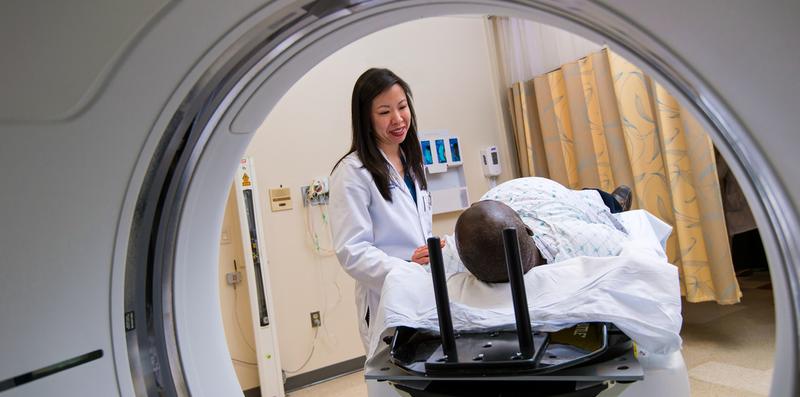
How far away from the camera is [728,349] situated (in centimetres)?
238

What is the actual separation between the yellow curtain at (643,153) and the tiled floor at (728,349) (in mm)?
203

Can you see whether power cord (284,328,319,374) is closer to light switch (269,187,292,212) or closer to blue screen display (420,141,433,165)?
light switch (269,187,292,212)

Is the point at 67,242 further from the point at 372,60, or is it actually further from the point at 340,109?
the point at 372,60

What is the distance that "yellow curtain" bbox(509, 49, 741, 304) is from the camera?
2518mm

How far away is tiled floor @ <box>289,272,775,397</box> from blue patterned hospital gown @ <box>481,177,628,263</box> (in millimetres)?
982

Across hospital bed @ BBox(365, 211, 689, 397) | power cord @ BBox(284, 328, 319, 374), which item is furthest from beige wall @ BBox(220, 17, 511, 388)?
hospital bed @ BBox(365, 211, 689, 397)

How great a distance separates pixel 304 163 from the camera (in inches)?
124

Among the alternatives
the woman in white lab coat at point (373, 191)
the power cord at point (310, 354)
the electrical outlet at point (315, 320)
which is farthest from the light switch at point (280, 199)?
the woman in white lab coat at point (373, 191)

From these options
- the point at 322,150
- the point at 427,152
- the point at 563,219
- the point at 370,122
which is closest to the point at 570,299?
the point at 563,219

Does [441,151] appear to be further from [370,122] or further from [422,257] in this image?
[422,257]

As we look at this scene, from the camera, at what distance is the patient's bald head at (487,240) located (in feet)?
3.31

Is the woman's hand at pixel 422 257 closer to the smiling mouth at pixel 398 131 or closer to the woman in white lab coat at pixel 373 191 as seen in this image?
the woman in white lab coat at pixel 373 191

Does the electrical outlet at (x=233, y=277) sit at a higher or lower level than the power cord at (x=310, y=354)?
higher

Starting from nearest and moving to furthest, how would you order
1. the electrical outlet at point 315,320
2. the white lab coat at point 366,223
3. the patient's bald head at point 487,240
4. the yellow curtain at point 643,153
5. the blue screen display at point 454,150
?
the patient's bald head at point 487,240 → the white lab coat at point 366,223 → the yellow curtain at point 643,153 → the electrical outlet at point 315,320 → the blue screen display at point 454,150
